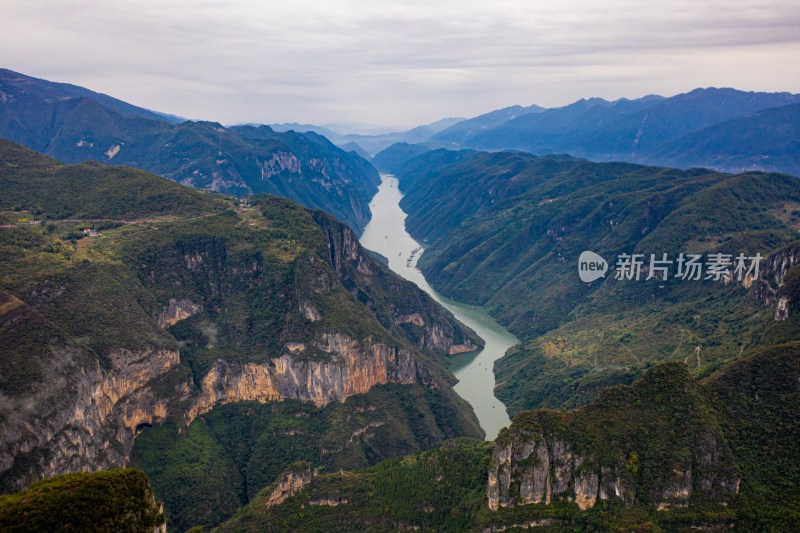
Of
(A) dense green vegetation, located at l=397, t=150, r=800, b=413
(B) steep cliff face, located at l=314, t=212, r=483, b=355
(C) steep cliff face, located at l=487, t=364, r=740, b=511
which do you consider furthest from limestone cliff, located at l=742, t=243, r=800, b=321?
(B) steep cliff face, located at l=314, t=212, r=483, b=355

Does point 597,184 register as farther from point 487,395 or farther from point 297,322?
point 297,322

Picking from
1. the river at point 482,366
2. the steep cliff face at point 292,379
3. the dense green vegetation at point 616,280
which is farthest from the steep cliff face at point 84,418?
the dense green vegetation at point 616,280

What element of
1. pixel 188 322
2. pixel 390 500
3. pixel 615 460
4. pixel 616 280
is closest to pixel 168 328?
pixel 188 322

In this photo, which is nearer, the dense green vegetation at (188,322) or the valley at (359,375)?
the valley at (359,375)

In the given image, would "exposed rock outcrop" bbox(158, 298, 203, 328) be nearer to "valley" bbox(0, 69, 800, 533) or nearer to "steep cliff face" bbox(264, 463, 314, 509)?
"valley" bbox(0, 69, 800, 533)

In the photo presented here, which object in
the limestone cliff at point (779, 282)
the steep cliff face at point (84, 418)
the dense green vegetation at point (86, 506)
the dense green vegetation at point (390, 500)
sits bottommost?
the dense green vegetation at point (390, 500)

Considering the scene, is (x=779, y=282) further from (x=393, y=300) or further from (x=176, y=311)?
(x=176, y=311)

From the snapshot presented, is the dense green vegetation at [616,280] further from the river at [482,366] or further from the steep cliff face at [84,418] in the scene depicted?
the steep cliff face at [84,418]
